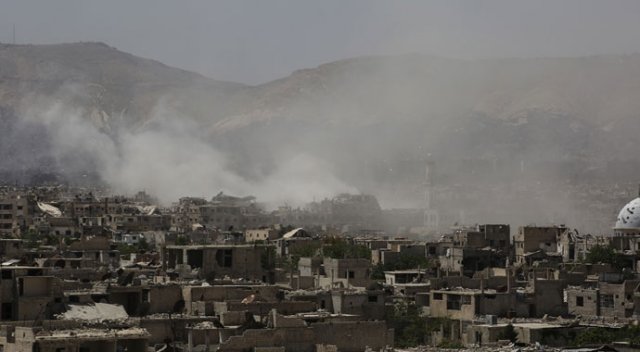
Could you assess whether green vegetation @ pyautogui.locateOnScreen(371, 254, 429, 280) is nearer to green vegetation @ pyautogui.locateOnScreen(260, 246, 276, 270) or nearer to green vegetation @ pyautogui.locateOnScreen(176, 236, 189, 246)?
green vegetation @ pyautogui.locateOnScreen(260, 246, 276, 270)

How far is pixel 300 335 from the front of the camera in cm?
3388

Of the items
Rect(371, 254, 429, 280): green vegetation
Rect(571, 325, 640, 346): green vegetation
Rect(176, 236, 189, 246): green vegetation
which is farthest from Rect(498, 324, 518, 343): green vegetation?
Rect(176, 236, 189, 246): green vegetation

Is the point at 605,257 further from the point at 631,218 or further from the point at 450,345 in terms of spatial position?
the point at 450,345

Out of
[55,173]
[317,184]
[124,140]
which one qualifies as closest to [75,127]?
[124,140]

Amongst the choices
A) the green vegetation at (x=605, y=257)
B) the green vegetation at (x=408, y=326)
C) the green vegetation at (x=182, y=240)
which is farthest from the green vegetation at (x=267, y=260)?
the green vegetation at (x=605, y=257)

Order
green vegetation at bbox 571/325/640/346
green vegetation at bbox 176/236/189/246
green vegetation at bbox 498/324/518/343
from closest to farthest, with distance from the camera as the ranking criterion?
green vegetation at bbox 571/325/640/346
green vegetation at bbox 498/324/518/343
green vegetation at bbox 176/236/189/246

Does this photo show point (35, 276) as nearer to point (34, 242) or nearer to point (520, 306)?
point (520, 306)

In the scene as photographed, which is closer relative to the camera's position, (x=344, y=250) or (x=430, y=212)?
(x=344, y=250)

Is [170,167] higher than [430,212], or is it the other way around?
[170,167]

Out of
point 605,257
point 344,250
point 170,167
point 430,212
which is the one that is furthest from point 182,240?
point 170,167

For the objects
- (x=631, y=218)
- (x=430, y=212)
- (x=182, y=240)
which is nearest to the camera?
(x=182, y=240)

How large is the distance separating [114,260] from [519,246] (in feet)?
58.4

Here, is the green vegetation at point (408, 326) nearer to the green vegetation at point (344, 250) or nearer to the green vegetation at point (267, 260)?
the green vegetation at point (267, 260)

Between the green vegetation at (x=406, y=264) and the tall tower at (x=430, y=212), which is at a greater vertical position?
the tall tower at (x=430, y=212)
